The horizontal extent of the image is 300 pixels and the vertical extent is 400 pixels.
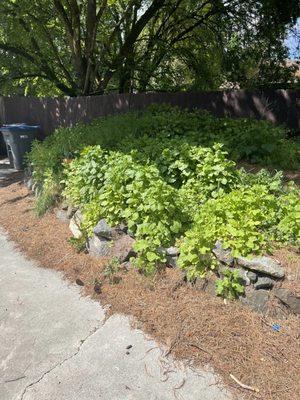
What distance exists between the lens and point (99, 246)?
4.71 meters

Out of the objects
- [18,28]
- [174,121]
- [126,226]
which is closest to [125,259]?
→ [126,226]

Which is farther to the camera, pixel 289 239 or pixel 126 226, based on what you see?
pixel 126 226

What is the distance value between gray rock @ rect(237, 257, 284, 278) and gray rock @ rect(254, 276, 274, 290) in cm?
6

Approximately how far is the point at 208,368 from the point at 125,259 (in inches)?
63.5

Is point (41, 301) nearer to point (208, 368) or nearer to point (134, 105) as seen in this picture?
point (208, 368)

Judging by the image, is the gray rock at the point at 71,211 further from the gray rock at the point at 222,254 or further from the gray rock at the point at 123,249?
the gray rock at the point at 222,254

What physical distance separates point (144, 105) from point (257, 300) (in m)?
8.53

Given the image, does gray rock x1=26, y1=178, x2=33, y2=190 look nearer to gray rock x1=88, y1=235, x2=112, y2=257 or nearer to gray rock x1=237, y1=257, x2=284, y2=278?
gray rock x1=88, y1=235, x2=112, y2=257

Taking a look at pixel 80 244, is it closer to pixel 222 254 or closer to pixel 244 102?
pixel 222 254

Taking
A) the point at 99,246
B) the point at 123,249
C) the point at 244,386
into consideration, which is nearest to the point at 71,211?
the point at 99,246

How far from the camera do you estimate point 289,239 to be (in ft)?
11.7

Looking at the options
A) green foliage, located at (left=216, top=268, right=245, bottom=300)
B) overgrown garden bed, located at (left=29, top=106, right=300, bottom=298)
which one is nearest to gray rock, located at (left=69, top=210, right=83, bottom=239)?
overgrown garden bed, located at (left=29, top=106, right=300, bottom=298)

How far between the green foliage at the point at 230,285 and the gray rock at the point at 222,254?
0.08 m

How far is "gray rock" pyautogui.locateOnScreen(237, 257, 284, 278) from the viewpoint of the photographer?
3277mm
